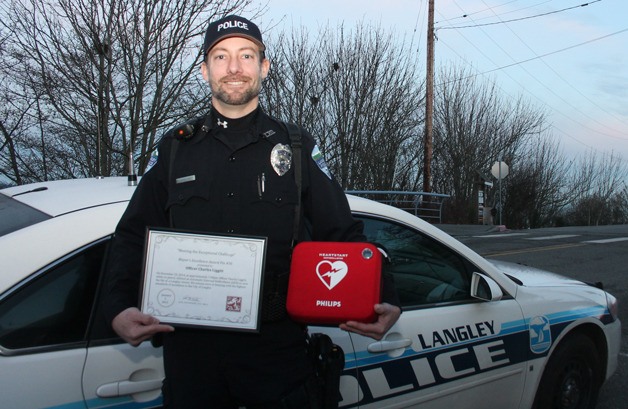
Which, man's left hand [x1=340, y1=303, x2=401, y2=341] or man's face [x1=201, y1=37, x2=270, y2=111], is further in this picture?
man's face [x1=201, y1=37, x2=270, y2=111]

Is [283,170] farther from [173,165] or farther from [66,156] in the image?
[66,156]

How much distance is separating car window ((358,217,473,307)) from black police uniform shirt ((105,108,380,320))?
952mm

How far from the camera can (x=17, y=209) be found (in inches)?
89.9

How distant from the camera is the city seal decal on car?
10.7 ft

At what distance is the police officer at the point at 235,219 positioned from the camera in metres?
1.75

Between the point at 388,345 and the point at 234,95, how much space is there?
54.6 inches

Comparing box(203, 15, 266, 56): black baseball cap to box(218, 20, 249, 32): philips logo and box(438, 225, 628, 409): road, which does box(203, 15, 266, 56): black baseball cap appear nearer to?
box(218, 20, 249, 32): philips logo

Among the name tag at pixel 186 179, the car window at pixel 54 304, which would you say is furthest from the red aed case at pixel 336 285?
the car window at pixel 54 304

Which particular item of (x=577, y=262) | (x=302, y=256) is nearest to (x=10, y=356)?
(x=302, y=256)

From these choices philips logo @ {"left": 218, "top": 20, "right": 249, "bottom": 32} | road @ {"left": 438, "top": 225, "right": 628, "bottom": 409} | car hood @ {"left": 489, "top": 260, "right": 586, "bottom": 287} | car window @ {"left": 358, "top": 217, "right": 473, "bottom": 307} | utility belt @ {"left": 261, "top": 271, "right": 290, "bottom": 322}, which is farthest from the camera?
road @ {"left": 438, "top": 225, "right": 628, "bottom": 409}

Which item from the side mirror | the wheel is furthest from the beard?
the wheel

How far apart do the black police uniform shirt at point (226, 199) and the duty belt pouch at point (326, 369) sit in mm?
257

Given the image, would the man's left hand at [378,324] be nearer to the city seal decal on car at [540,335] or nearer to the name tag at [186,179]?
the name tag at [186,179]

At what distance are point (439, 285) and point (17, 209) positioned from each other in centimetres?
200
